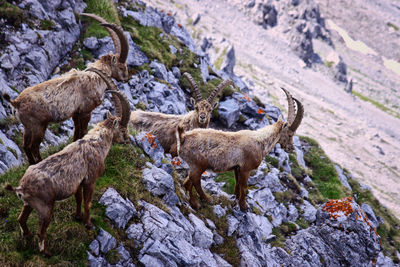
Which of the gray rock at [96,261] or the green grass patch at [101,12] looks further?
the green grass patch at [101,12]

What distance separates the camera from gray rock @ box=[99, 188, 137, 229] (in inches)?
317

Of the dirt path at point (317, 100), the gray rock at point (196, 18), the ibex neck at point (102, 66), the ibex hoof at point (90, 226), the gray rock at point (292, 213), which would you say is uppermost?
the ibex neck at point (102, 66)

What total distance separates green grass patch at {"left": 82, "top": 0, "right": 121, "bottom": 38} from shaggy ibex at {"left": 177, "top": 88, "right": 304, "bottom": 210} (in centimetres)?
1420

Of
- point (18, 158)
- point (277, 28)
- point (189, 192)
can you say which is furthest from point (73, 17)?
point (277, 28)

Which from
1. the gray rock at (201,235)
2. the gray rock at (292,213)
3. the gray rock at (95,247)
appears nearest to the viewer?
the gray rock at (95,247)

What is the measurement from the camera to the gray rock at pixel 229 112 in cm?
2284

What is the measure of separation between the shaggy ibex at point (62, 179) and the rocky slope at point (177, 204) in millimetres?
697

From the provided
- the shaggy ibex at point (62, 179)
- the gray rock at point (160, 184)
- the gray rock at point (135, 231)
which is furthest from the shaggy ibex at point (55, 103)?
the gray rock at point (135, 231)

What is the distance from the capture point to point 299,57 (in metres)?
117

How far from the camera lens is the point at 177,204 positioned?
391 inches

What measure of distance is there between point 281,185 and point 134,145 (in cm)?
1068

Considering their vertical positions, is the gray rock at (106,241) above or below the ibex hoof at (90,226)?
below

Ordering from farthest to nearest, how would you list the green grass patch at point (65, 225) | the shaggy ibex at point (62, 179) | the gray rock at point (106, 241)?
the gray rock at point (106, 241)
the green grass patch at point (65, 225)
the shaggy ibex at point (62, 179)

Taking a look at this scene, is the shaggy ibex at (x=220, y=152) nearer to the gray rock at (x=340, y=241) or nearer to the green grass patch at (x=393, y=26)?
the gray rock at (x=340, y=241)
